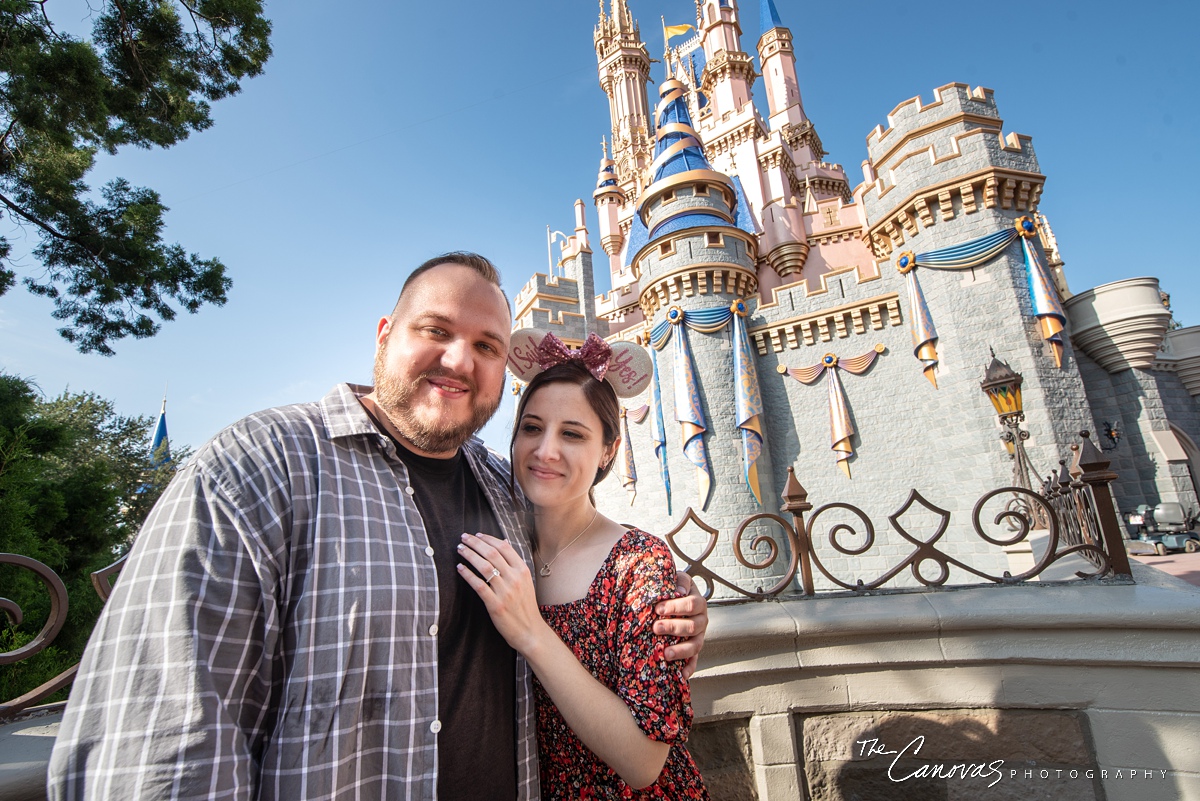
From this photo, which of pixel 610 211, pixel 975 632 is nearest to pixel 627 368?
pixel 975 632

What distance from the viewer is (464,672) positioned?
132 centimetres

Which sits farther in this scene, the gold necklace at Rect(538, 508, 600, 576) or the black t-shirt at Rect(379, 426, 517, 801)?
the gold necklace at Rect(538, 508, 600, 576)

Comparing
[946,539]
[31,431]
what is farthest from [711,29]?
[31,431]

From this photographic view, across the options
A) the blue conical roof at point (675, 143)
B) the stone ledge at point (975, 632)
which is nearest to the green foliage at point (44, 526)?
the stone ledge at point (975, 632)

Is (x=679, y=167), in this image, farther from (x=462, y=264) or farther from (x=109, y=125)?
(x=462, y=264)

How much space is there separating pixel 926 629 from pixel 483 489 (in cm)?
189

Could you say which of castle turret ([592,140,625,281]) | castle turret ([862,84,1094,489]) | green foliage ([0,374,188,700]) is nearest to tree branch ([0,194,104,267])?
green foliage ([0,374,188,700])

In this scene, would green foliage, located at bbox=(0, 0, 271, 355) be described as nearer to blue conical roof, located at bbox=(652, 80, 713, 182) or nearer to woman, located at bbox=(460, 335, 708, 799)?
woman, located at bbox=(460, 335, 708, 799)

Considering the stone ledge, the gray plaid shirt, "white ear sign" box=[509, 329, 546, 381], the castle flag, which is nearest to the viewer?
the gray plaid shirt

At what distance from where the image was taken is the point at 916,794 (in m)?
2.11

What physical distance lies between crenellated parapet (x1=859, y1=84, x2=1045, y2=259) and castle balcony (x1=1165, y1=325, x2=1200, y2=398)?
5.13 metres

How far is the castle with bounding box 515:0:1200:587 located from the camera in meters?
9.56

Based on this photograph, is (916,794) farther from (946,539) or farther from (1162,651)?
(946,539)

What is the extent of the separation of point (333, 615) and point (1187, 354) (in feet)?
56.6
